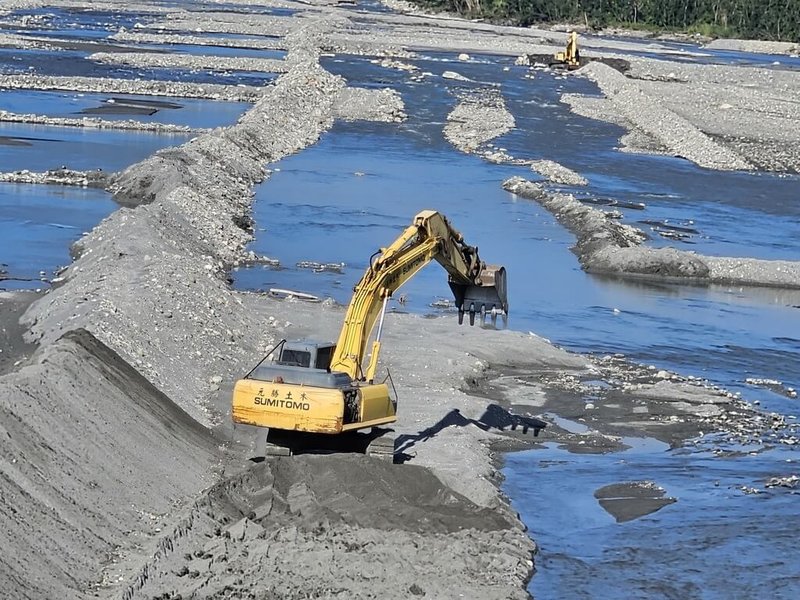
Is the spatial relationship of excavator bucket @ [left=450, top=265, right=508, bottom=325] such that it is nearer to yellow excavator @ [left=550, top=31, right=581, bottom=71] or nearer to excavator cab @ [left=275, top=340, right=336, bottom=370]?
excavator cab @ [left=275, top=340, right=336, bottom=370]

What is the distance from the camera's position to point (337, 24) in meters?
119

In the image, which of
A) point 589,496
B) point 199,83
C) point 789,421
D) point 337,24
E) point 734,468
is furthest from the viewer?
point 337,24

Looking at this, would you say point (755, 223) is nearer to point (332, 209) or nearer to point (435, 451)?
point (332, 209)

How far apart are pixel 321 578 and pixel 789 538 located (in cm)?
614

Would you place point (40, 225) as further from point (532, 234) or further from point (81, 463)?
point (81, 463)

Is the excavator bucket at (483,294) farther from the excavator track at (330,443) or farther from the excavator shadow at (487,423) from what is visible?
the excavator track at (330,443)

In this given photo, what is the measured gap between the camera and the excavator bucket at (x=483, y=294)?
61.0ft

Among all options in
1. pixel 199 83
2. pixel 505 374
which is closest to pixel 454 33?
pixel 199 83

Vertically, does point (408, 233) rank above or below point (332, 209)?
above

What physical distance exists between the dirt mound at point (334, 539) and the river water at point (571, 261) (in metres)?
0.89

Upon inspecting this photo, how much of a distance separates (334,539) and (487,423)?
6.06 m

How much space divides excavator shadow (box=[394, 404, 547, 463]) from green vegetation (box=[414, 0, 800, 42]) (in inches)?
4626

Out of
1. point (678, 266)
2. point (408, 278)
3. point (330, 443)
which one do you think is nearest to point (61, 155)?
point (678, 266)

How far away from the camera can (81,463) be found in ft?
50.0
